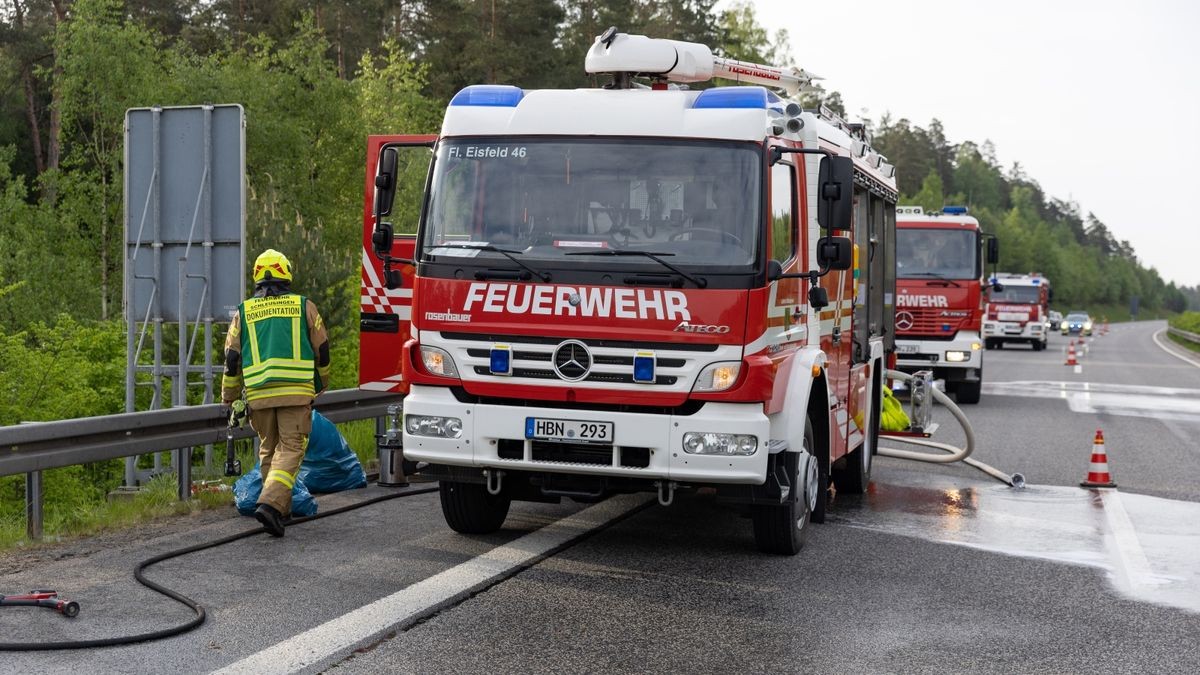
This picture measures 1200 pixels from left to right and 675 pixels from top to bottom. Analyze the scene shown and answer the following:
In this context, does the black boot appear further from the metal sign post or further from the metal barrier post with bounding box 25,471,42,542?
the metal sign post

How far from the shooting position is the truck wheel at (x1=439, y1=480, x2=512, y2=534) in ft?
27.3

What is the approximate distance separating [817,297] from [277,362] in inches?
131

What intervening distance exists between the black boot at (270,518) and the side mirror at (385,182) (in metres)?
1.83

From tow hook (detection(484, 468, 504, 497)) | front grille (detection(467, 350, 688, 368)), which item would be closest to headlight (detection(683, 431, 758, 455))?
front grille (detection(467, 350, 688, 368))

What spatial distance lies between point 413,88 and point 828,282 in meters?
36.7

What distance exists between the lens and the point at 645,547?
836 centimetres

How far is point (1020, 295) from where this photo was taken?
49.3m

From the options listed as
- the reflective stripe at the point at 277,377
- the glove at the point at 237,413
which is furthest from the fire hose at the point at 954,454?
the glove at the point at 237,413

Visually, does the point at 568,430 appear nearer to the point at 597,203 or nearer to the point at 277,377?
the point at 597,203

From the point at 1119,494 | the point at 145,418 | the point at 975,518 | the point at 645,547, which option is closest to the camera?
the point at 645,547

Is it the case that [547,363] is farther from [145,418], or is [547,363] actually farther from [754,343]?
[145,418]

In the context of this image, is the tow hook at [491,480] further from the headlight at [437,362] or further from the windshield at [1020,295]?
the windshield at [1020,295]

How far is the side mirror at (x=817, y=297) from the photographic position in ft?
27.5

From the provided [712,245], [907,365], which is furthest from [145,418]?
[907,365]
